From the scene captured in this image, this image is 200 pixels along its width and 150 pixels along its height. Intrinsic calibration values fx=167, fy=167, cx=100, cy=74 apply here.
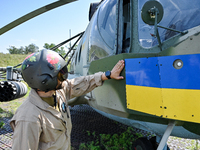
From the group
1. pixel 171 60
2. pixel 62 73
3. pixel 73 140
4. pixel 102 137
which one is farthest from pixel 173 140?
pixel 62 73

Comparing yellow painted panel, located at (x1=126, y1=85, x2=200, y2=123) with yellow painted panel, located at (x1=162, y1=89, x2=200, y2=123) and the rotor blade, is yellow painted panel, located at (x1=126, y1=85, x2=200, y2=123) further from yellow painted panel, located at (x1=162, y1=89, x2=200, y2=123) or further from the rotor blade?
the rotor blade

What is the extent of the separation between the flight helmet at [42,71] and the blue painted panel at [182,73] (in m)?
0.95

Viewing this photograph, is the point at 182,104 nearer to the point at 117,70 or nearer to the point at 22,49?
the point at 117,70

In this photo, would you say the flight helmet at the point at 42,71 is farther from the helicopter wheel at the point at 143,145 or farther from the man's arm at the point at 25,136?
the helicopter wheel at the point at 143,145

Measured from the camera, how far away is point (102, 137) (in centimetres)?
361

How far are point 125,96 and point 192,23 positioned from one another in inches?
36.6

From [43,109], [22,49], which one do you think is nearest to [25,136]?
[43,109]

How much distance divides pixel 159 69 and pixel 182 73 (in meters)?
0.18

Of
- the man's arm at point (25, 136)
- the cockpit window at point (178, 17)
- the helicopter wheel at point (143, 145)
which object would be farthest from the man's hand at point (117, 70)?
the helicopter wheel at point (143, 145)

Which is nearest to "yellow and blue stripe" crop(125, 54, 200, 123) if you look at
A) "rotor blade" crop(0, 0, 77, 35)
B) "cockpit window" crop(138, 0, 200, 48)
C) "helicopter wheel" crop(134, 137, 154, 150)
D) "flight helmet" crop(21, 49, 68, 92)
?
"cockpit window" crop(138, 0, 200, 48)

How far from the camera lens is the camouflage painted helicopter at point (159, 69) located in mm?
1321

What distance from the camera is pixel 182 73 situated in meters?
1.33

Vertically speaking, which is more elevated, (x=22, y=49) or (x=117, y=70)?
(x=22, y=49)

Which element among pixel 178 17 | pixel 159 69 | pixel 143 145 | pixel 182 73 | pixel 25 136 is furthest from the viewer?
pixel 143 145
